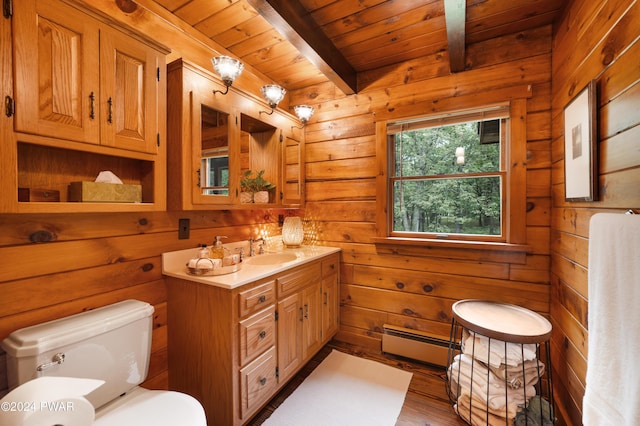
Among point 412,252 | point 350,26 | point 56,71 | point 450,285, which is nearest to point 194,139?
point 56,71

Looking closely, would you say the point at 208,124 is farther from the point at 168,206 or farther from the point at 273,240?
the point at 273,240

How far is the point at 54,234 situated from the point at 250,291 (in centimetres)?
89

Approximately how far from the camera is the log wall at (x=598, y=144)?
958 mm

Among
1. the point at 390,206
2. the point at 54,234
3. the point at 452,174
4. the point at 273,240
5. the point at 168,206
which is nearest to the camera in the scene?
the point at 54,234

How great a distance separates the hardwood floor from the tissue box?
1.42m

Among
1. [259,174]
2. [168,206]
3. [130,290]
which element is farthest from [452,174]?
[130,290]

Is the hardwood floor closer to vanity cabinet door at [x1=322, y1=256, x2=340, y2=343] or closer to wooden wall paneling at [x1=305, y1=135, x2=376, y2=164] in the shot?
vanity cabinet door at [x1=322, y1=256, x2=340, y2=343]

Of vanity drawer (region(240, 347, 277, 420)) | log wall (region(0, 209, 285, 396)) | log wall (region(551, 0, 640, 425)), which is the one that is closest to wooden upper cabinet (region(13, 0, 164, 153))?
log wall (region(0, 209, 285, 396))

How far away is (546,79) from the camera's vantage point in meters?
1.73

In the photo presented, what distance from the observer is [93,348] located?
41.9 inches

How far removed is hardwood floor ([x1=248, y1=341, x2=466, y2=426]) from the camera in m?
1.56

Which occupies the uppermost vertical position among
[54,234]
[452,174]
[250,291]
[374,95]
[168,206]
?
[374,95]

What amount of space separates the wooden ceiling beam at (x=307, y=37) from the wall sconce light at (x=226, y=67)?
0.30 metres

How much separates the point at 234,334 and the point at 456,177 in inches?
72.9
